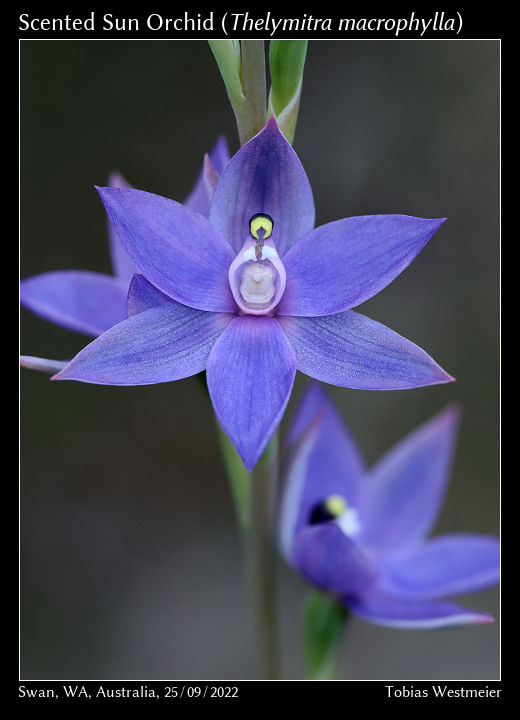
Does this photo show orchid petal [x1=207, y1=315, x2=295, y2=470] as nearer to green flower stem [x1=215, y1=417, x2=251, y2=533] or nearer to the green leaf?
green flower stem [x1=215, y1=417, x2=251, y2=533]

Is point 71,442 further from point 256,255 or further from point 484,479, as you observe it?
point 256,255

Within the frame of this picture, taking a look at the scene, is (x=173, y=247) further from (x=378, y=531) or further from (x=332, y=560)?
(x=378, y=531)

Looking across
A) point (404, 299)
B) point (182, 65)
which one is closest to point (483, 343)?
point (404, 299)

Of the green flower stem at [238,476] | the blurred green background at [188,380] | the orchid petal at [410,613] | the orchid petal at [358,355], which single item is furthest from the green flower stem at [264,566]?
the blurred green background at [188,380]

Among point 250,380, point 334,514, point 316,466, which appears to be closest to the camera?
point 250,380

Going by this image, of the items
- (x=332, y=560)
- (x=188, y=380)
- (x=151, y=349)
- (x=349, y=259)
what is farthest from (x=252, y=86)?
(x=188, y=380)

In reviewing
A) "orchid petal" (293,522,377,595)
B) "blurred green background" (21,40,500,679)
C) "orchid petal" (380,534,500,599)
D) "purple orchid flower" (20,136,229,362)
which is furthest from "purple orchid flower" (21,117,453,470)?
"blurred green background" (21,40,500,679)

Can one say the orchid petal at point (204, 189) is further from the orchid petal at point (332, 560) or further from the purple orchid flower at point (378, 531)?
the orchid petal at point (332, 560)

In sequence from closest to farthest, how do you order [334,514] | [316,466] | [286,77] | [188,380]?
[286,77]
[334,514]
[316,466]
[188,380]
